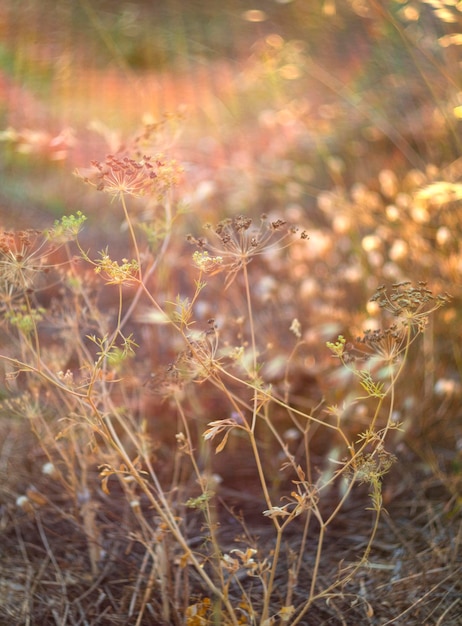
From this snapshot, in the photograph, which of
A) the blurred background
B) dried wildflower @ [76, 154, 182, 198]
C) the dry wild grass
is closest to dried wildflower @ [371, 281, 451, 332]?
the dry wild grass

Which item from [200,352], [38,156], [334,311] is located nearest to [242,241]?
[200,352]

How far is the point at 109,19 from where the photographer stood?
3.41 meters

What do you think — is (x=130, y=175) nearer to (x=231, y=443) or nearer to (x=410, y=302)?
(x=410, y=302)

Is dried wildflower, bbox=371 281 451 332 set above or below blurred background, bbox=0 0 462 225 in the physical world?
above

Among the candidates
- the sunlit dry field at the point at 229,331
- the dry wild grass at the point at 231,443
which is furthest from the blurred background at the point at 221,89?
the dry wild grass at the point at 231,443

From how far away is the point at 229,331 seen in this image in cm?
228

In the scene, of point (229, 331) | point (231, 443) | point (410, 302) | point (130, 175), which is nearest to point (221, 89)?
point (229, 331)

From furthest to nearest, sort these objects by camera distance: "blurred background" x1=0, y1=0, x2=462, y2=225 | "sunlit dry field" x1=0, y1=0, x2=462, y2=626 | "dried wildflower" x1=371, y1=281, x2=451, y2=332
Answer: "blurred background" x1=0, y1=0, x2=462, y2=225, "sunlit dry field" x1=0, y1=0, x2=462, y2=626, "dried wildflower" x1=371, y1=281, x2=451, y2=332

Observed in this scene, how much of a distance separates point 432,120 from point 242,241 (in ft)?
6.73

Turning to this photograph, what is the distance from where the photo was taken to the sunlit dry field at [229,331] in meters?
1.12

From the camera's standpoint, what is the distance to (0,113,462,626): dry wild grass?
1.06m

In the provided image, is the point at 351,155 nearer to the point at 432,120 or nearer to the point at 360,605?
→ the point at 432,120

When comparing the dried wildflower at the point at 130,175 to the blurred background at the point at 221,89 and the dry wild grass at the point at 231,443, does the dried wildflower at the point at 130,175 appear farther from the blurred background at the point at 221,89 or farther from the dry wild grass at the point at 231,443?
the blurred background at the point at 221,89

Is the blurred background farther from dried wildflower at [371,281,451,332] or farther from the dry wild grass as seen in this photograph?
dried wildflower at [371,281,451,332]
